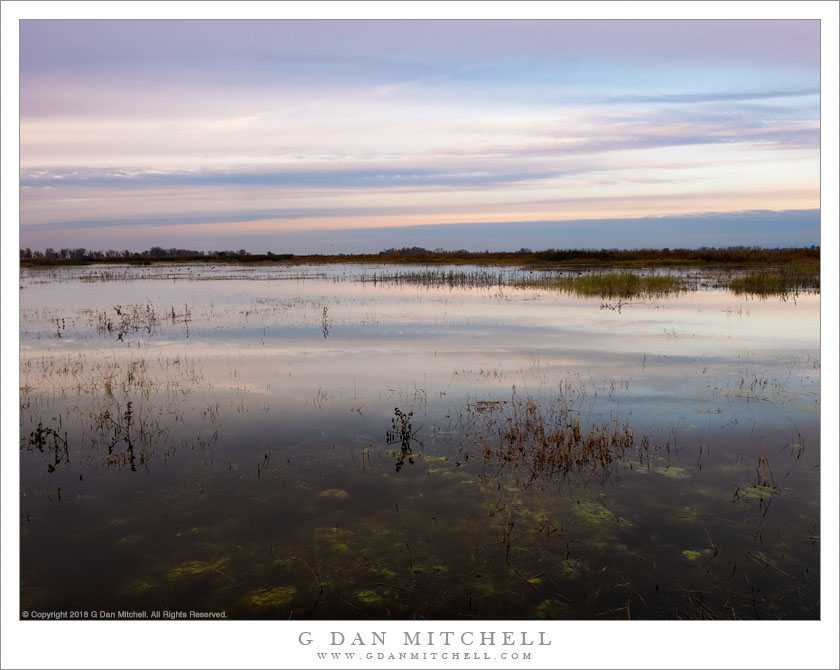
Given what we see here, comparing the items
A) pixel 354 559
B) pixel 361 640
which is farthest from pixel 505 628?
pixel 354 559

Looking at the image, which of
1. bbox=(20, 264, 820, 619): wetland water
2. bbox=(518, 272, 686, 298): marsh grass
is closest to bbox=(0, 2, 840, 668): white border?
bbox=(20, 264, 820, 619): wetland water

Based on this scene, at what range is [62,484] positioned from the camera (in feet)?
28.9

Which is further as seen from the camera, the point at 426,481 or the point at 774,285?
the point at 774,285

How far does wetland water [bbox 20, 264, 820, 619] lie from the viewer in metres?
6.37

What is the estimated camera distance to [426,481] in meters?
8.75

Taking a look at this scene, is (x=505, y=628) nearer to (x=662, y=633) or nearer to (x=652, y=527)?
(x=662, y=633)

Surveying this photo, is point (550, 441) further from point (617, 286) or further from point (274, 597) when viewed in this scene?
point (617, 286)

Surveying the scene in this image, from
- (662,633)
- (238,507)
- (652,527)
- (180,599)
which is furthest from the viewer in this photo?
(238,507)

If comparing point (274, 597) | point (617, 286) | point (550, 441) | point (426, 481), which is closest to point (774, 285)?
point (617, 286)

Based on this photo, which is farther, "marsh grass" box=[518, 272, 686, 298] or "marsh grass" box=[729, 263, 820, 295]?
"marsh grass" box=[518, 272, 686, 298]

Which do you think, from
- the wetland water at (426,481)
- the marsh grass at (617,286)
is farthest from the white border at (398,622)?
the marsh grass at (617,286)

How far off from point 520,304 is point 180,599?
85.5 ft

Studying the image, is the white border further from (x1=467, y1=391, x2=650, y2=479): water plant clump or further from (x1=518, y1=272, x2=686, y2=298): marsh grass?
(x1=518, y1=272, x2=686, y2=298): marsh grass

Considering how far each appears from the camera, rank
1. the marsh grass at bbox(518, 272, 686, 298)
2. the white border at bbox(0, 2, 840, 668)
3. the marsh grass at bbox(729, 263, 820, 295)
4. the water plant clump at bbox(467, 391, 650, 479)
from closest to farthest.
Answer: the white border at bbox(0, 2, 840, 668) < the water plant clump at bbox(467, 391, 650, 479) < the marsh grass at bbox(729, 263, 820, 295) < the marsh grass at bbox(518, 272, 686, 298)
